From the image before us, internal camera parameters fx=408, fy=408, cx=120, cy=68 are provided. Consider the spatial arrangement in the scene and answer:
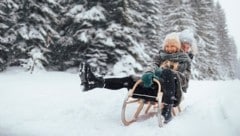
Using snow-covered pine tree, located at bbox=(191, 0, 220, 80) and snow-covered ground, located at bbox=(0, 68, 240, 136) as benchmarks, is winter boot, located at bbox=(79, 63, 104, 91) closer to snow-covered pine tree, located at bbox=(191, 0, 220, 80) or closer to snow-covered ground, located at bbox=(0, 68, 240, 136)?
snow-covered ground, located at bbox=(0, 68, 240, 136)

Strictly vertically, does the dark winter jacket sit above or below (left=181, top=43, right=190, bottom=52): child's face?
below

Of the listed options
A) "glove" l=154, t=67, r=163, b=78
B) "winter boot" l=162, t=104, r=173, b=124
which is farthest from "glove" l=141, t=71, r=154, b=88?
"winter boot" l=162, t=104, r=173, b=124

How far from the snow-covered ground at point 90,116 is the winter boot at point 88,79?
40cm

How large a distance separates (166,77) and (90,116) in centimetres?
137

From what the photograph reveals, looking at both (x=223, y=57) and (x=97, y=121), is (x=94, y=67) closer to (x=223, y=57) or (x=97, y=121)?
(x=97, y=121)

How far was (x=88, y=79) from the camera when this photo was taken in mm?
6980

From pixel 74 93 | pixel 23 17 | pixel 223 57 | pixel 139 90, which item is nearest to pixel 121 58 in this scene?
pixel 23 17

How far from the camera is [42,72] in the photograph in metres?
16.8

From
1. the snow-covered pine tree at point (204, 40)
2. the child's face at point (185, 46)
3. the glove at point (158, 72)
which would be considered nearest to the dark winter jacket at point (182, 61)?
the glove at point (158, 72)

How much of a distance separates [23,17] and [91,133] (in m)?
13.4

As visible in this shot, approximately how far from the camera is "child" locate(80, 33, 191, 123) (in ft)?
20.9

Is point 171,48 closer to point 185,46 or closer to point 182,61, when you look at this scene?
point 182,61

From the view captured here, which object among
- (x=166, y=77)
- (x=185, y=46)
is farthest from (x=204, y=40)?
(x=166, y=77)

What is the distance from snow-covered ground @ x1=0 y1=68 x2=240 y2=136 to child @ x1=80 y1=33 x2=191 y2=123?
0.39m
